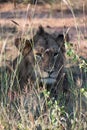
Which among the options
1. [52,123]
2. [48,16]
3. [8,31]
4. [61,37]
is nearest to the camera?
[52,123]

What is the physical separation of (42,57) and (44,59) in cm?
8

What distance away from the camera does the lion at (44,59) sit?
18.6ft

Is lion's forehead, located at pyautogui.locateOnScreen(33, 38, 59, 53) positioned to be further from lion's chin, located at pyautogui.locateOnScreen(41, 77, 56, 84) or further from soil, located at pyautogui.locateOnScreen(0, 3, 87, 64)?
soil, located at pyautogui.locateOnScreen(0, 3, 87, 64)

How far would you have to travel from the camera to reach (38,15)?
9.33 meters

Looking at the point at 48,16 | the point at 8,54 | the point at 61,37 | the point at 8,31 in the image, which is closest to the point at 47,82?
the point at 61,37

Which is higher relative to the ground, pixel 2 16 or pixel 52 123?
pixel 2 16

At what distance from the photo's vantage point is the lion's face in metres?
5.85

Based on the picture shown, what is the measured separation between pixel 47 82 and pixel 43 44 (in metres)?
0.93

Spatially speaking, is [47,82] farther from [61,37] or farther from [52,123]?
[52,123]

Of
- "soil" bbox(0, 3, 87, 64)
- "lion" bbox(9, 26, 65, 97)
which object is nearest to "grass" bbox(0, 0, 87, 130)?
"lion" bbox(9, 26, 65, 97)

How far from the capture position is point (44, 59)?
600 centimetres

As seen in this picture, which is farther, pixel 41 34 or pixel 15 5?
pixel 15 5

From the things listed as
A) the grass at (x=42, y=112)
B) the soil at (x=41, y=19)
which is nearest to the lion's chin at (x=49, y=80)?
the grass at (x=42, y=112)

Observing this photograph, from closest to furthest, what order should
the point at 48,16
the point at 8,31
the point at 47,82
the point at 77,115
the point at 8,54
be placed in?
the point at 77,115
the point at 47,82
the point at 8,54
the point at 8,31
the point at 48,16
